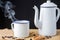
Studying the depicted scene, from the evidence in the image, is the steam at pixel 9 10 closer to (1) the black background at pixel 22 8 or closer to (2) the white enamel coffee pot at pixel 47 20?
(1) the black background at pixel 22 8

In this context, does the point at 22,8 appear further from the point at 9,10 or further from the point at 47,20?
the point at 47,20

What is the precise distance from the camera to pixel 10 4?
1.69m

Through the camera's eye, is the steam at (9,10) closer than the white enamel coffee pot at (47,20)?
No

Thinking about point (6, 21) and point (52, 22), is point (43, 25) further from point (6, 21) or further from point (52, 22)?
point (6, 21)

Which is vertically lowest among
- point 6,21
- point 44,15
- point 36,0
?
point 6,21

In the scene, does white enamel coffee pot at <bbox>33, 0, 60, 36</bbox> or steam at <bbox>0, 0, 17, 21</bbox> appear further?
steam at <bbox>0, 0, 17, 21</bbox>

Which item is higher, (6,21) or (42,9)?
(42,9)

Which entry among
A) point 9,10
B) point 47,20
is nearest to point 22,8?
point 9,10

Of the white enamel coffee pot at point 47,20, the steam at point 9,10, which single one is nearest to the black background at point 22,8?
the steam at point 9,10

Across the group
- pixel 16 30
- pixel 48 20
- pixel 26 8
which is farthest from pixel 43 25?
pixel 26 8

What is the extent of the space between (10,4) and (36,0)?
305mm

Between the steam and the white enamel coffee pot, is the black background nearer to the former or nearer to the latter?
the steam

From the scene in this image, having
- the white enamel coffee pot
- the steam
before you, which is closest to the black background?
the steam

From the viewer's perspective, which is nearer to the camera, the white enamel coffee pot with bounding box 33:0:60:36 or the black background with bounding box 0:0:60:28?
the white enamel coffee pot with bounding box 33:0:60:36
